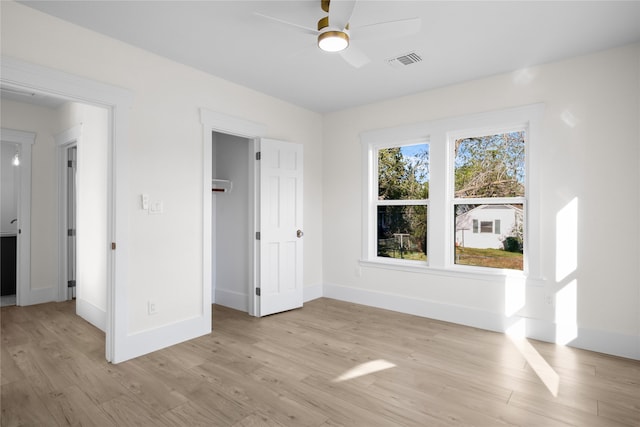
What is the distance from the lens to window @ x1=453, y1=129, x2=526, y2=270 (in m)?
3.72

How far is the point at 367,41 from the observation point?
3.02 metres

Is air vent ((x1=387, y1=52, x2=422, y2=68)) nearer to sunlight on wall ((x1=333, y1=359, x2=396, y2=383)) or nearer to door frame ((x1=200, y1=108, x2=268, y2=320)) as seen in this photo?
door frame ((x1=200, y1=108, x2=268, y2=320))

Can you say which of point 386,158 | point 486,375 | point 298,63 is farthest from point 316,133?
point 486,375

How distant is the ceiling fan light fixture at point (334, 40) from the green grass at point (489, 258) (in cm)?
271

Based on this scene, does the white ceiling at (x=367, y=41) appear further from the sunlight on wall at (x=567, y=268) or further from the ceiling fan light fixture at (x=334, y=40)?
the sunlight on wall at (x=567, y=268)

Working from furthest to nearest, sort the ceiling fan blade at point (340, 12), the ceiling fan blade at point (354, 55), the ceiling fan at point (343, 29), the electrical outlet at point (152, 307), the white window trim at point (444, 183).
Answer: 1. the white window trim at point (444, 183)
2. the electrical outlet at point (152, 307)
3. the ceiling fan blade at point (354, 55)
4. the ceiling fan at point (343, 29)
5. the ceiling fan blade at point (340, 12)

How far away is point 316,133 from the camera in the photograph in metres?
5.18

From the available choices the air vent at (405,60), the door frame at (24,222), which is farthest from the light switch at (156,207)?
the door frame at (24,222)

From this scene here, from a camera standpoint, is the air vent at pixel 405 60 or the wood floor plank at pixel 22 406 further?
the air vent at pixel 405 60

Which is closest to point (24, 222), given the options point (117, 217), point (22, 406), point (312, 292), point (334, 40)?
point (117, 217)

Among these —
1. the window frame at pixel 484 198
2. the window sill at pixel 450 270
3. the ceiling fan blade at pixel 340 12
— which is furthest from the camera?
the window sill at pixel 450 270

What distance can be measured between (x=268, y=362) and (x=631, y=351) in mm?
3108

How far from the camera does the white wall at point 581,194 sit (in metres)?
3.07

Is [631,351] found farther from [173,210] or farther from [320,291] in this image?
[173,210]
